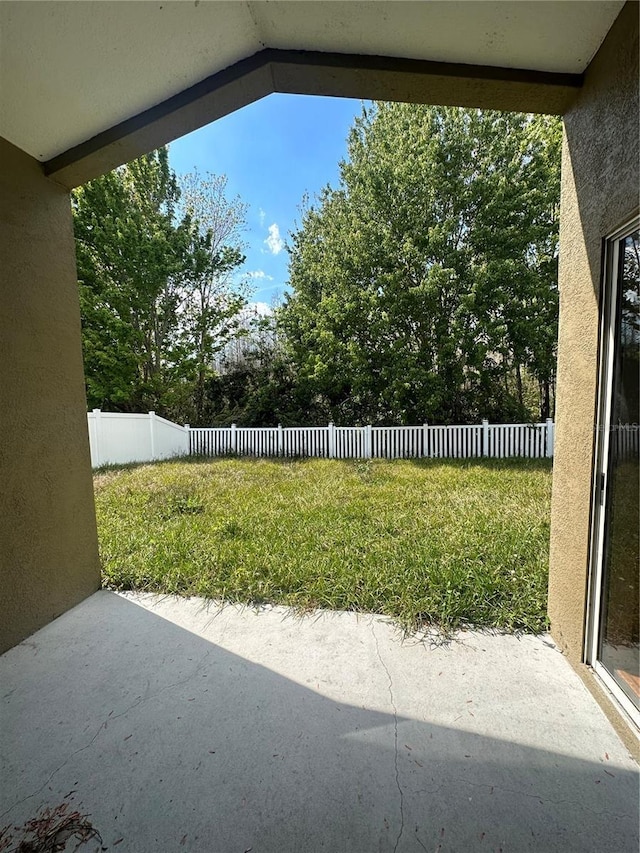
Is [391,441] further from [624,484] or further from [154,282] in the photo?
[154,282]

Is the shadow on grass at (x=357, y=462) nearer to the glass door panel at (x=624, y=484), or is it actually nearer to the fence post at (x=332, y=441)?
the fence post at (x=332, y=441)

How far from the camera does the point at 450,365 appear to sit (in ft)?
26.1

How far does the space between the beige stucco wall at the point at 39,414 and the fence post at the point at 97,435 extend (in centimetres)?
475

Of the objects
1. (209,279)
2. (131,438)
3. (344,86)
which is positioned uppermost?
(209,279)

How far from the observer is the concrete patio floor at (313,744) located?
3.54 ft

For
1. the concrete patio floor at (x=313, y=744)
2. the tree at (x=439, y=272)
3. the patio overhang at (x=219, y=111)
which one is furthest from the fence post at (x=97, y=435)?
the concrete patio floor at (x=313, y=744)

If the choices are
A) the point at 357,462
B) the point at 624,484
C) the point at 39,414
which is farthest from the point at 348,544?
the point at 357,462

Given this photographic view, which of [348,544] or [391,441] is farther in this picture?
[391,441]

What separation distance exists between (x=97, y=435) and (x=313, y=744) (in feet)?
22.1

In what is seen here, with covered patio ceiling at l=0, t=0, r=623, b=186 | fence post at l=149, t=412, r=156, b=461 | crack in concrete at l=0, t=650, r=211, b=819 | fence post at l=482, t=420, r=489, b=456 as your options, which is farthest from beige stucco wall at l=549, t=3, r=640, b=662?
fence post at l=149, t=412, r=156, b=461

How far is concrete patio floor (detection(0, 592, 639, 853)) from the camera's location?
1.08 metres

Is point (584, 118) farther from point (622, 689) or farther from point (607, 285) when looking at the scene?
Result: point (622, 689)

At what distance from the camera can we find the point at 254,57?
65.1 inches

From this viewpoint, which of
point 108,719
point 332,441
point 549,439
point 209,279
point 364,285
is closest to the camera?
point 108,719
